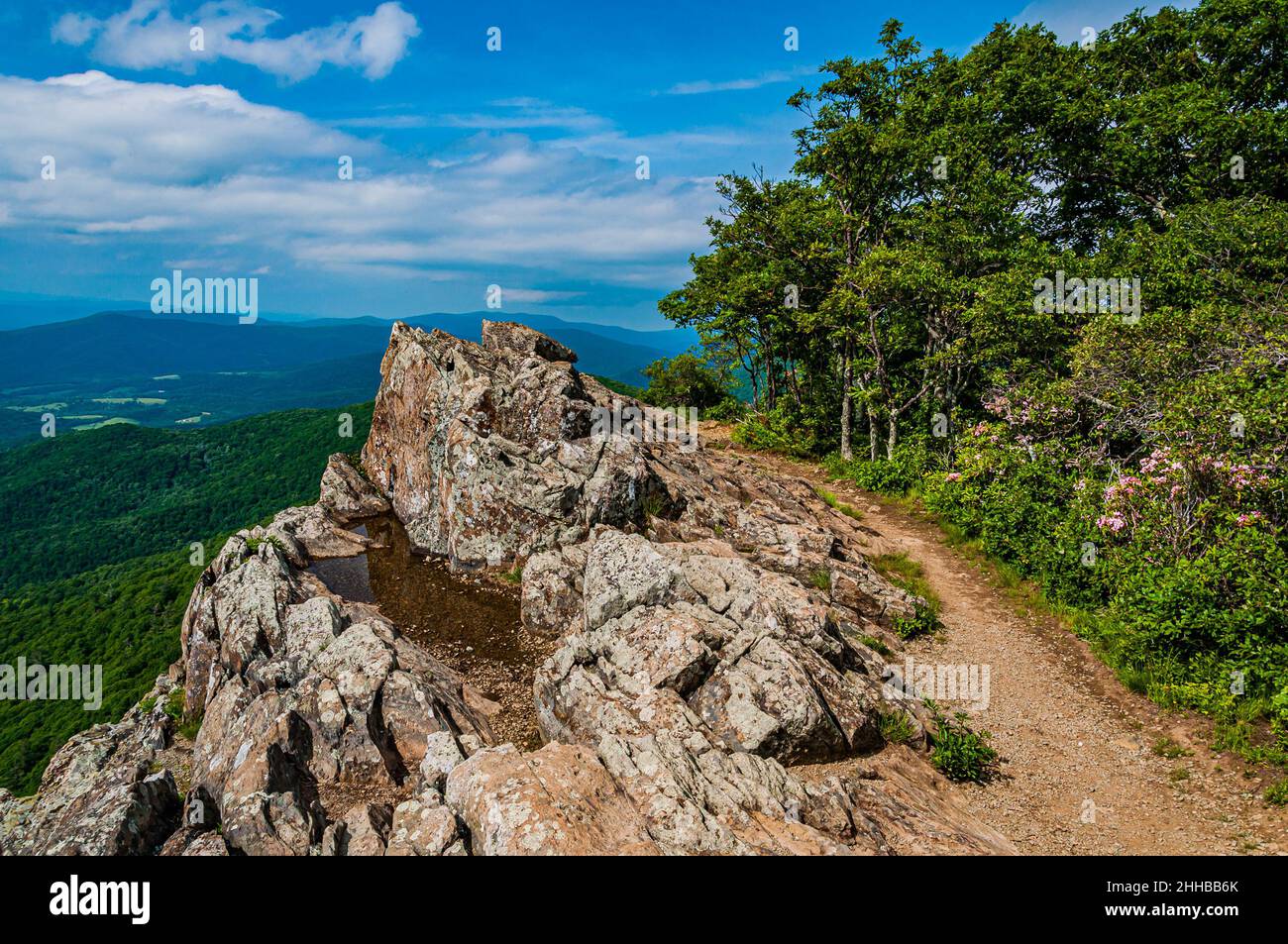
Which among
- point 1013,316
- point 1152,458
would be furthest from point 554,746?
point 1013,316

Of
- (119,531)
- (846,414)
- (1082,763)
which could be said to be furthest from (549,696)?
(119,531)

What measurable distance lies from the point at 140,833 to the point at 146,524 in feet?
378

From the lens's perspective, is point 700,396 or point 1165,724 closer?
point 1165,724

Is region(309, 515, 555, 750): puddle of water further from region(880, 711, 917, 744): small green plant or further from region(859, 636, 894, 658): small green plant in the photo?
region(859, 636, 894, 658): small green plant

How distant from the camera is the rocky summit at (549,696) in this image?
30.7 ft

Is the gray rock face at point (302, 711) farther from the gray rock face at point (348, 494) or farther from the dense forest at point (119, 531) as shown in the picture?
the dense forest at point (119, 531)

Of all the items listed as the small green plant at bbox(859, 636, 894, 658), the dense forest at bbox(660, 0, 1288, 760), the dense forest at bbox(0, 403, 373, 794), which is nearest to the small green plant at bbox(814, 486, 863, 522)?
the dense forest at bbox(660, 0, 1288, 760)

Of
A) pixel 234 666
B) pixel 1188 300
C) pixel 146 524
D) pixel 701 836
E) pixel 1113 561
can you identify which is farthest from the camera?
pixel 146 524

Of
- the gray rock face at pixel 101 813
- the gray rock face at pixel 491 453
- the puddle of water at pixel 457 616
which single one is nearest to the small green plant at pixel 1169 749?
the puddle of water at pixel 457 616

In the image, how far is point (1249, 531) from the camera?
15086 millimetres

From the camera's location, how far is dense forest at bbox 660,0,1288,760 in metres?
15.8

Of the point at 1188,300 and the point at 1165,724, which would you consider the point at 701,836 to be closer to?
the point at 1165,724

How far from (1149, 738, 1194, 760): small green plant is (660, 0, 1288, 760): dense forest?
94 centimetres

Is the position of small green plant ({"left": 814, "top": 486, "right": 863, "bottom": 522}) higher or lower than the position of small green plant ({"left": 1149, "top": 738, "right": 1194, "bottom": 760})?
higher
